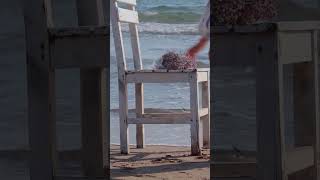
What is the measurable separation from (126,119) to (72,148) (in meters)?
0.17

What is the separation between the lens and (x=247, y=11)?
115cm

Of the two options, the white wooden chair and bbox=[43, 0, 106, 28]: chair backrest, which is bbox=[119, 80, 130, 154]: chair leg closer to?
the white wooden chair

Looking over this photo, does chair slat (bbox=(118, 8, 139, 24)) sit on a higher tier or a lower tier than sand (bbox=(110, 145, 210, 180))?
higher

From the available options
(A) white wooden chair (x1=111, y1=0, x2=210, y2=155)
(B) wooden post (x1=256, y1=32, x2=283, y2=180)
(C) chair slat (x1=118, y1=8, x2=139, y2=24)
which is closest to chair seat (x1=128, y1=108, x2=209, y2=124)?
(A) white wooden chair (x1=111, y1=0, x2=210, y2=155)

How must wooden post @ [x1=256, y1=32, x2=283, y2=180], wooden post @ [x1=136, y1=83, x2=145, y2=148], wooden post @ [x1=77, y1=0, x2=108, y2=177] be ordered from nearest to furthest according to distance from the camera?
wooden post @ [x1=256, y1=32, x2=283, y2=180], wooden post @ [x1=77, y1=0, x2=108, y2=177], wooden post @ [x1=136, y1=83, x2=145, y2=148]

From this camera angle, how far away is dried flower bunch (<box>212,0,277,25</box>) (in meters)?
1.15

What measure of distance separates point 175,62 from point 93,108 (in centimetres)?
27

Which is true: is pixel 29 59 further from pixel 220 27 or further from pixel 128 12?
pixel 220 27

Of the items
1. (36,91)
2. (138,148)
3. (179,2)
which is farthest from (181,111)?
(36,91)

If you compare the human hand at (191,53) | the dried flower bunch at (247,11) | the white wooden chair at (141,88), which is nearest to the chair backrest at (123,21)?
the white wooden chair at (141,88)

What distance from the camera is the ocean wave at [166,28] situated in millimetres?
1288

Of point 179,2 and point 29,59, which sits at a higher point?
point 179,2

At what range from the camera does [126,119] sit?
1.40m

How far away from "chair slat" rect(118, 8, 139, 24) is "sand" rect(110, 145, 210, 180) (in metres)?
0.27
